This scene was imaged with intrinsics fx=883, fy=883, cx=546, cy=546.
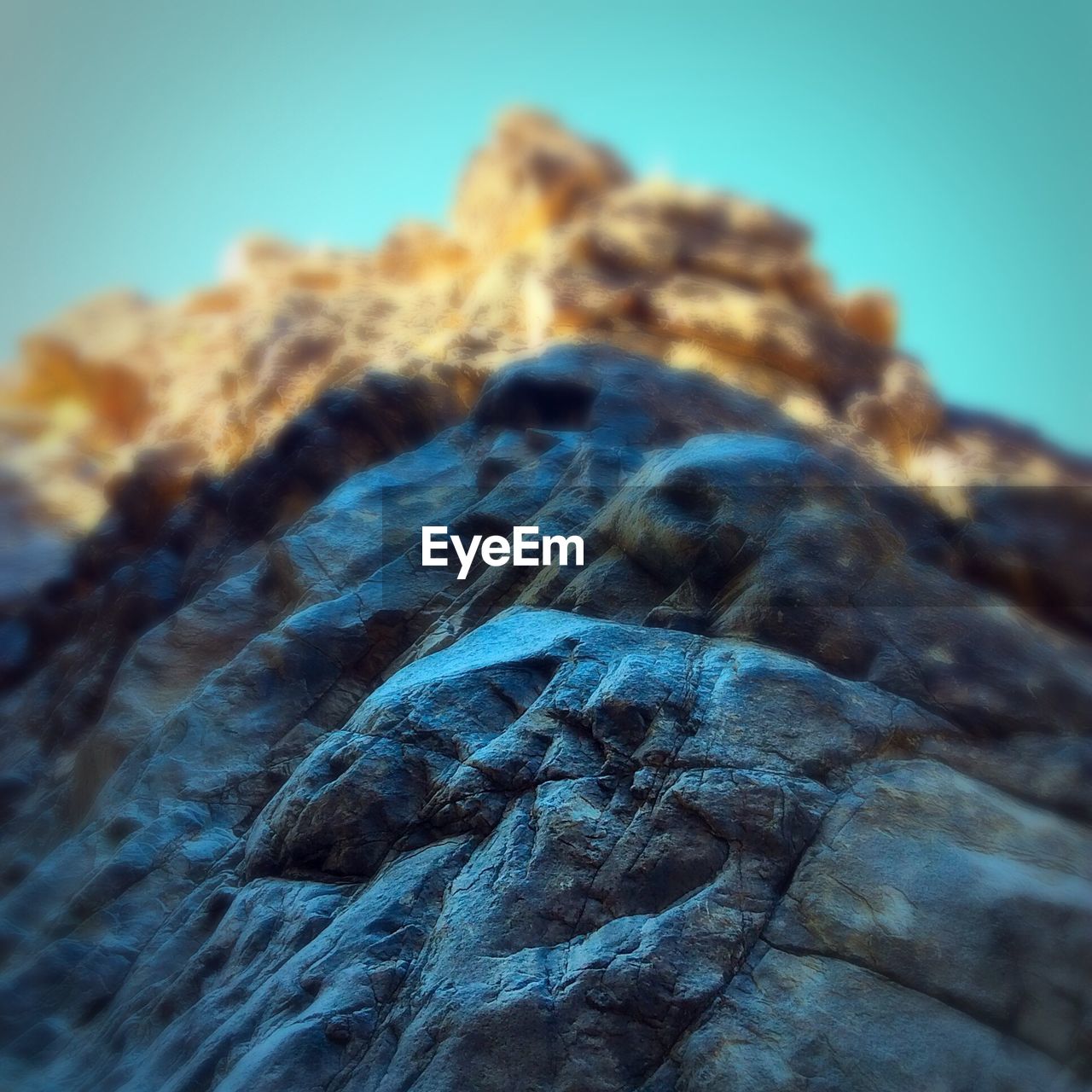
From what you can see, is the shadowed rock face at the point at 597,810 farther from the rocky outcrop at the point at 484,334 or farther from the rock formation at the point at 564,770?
the rocky outcrop at the point at 484,334

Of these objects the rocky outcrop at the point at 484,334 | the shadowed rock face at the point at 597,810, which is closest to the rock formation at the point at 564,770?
the shadowed rock face at the point at 597,810

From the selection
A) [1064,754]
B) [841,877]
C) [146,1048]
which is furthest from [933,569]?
[146,1048]

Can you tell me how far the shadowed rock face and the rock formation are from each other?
35mm

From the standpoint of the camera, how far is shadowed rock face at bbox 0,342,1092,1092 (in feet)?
20.7

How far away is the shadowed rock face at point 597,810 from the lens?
20.7 feet

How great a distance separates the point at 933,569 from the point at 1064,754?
2.78m

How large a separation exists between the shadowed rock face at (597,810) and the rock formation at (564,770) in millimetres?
35

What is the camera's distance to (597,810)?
754 centimetres

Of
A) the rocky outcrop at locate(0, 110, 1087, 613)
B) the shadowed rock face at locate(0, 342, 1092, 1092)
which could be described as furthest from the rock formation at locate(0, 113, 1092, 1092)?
the rocky outcrop at locate(0, 110, 1087, 613)

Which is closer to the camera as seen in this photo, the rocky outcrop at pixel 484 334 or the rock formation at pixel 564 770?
the rock formation at pixel 564 770

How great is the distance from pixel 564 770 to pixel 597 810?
490 millimetres

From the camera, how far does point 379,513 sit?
44.3ft

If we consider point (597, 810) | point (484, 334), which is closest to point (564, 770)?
point (597, 810)

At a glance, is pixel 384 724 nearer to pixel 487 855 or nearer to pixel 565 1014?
pixel 487 855
